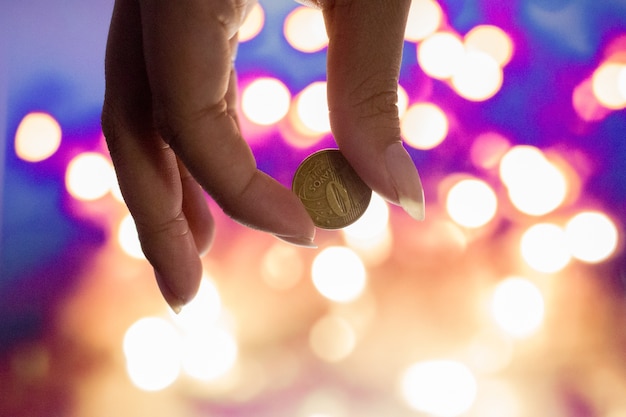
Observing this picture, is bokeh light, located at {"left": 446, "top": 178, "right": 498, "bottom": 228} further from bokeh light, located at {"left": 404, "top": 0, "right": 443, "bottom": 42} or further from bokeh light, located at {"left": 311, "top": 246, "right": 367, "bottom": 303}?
bokeh light, located at {"left": 404, "top": 0, "right": 443, "bottom": 42}

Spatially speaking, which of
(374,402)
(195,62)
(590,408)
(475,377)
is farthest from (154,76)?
(590,408)

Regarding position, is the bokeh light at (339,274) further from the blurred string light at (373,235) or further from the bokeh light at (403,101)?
the bokeh light at (403,101)

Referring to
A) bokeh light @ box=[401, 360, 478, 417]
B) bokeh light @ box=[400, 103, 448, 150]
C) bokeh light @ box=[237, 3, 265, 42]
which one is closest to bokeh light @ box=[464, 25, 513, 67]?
bokeh light @ box=[400, 103, 448, 150]

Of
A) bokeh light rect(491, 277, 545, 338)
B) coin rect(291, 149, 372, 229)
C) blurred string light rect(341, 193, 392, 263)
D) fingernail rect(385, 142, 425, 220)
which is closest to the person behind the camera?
fingernail rect(385, 142, 425, 220)

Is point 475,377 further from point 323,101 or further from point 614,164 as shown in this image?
point 323,101

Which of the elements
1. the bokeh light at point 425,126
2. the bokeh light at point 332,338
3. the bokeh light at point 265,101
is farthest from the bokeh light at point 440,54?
the bokeh light at point 332,338
